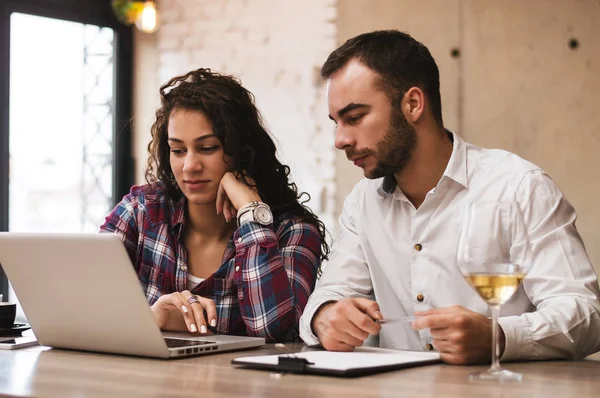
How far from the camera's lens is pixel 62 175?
4.66 m

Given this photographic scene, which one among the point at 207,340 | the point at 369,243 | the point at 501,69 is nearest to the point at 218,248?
the point at 369,243

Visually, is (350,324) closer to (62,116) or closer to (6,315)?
(6,315)

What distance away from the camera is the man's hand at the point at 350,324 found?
62.6 inches

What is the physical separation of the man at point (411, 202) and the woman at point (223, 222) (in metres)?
0.13

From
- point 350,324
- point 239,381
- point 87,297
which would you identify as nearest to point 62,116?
point 87,297

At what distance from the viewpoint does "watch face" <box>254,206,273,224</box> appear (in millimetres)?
2139

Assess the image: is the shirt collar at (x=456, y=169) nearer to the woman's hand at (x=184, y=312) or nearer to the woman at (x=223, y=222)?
the woman at (x=223, y=222)

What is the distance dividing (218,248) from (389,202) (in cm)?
50

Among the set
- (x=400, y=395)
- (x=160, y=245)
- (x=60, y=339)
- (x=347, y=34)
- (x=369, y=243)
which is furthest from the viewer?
(x=347, y=34)

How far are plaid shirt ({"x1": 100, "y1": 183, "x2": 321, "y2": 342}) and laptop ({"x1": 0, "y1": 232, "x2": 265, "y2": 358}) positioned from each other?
1.04ft

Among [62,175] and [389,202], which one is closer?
[389,202]

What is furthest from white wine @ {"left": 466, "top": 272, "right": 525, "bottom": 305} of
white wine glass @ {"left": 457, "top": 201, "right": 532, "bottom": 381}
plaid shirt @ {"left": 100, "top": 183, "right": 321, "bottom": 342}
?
plaid shirt @ {"left": 100, "top": 183, "right": 321, "bottom": 342}

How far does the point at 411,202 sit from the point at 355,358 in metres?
0.64

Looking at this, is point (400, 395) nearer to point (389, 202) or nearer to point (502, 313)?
point (502, 313)
